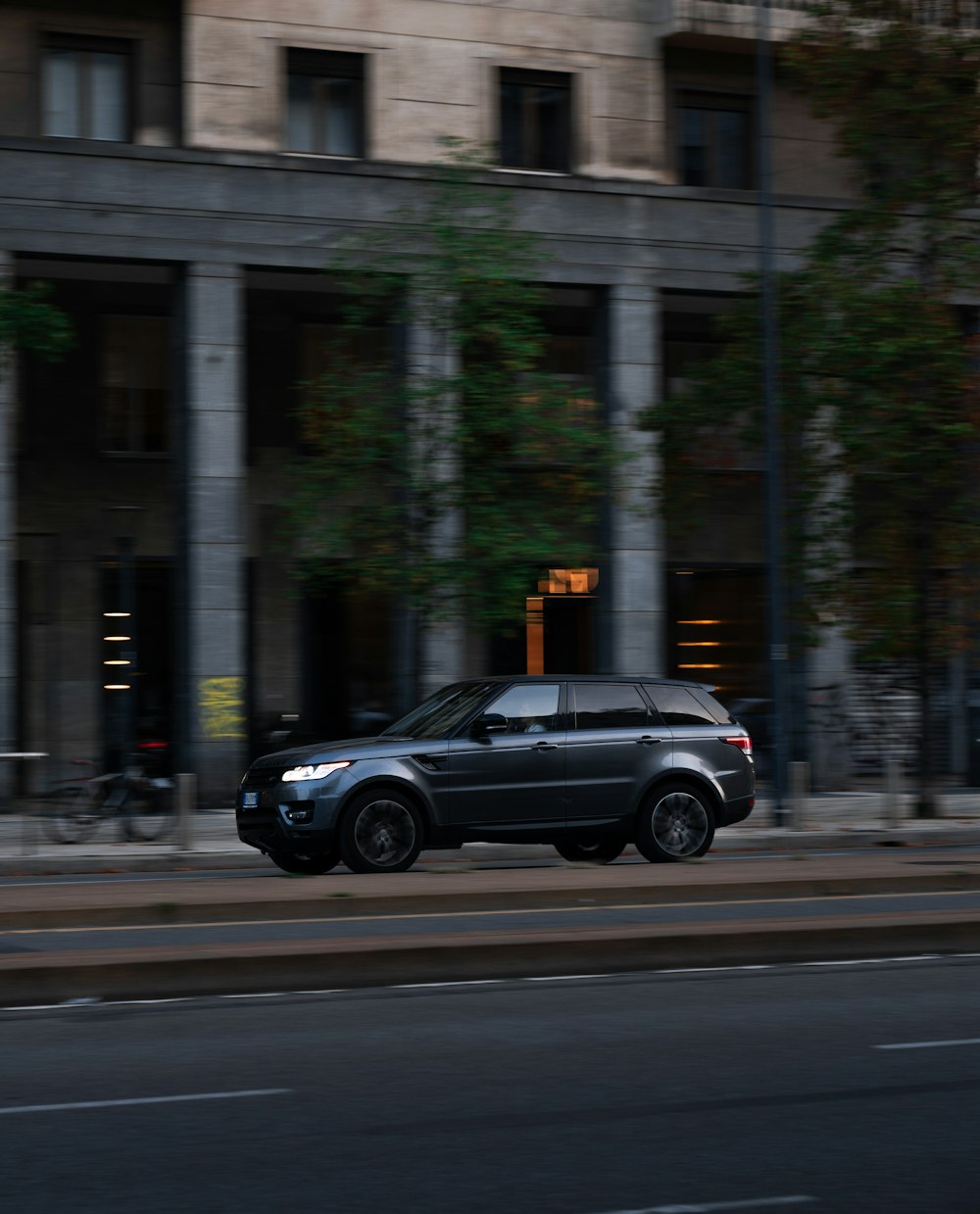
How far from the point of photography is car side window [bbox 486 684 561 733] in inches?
670

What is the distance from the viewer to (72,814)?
2092 cm

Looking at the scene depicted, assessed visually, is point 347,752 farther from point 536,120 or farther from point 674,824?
point 536,120

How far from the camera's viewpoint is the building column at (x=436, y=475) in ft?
Result: 74.3

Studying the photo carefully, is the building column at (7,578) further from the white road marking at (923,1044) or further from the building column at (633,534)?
the white road marking at (923,1044)

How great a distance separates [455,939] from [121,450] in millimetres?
19106

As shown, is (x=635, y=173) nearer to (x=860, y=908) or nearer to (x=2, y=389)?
(x=2, y=389)

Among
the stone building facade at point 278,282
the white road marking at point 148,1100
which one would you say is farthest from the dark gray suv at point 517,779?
the white road marking at point 148,1100

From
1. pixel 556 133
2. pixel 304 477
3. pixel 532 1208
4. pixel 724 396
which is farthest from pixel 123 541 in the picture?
pixel 532 1208

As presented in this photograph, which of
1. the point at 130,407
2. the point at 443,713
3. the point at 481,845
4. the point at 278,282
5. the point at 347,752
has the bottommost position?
the point at 481,845

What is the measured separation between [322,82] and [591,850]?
13.4 m

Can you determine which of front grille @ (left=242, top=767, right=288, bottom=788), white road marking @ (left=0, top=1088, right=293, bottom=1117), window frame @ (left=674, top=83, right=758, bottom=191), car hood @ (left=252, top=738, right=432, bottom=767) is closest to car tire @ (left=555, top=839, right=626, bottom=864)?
car hood @ (left=252, top=738, right=432, bottom=767)

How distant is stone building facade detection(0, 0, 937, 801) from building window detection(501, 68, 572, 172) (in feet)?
0.12

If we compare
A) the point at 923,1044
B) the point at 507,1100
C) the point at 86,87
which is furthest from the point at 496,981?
the point at 86,87

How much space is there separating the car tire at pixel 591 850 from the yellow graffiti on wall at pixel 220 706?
838 centimetres
